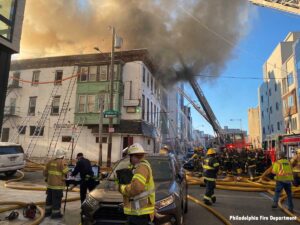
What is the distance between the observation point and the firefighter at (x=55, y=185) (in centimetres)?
606

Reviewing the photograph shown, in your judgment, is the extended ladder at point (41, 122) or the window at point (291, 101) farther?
the window at point (291, 101)

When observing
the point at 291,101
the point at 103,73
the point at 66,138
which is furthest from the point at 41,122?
the point at 291,101

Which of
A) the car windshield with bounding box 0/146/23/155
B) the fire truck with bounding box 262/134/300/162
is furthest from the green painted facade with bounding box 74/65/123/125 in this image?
the fire truck with bounding box 262/134/300/162

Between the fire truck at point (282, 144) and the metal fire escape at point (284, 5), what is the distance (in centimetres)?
1054

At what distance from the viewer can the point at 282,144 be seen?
1346cm

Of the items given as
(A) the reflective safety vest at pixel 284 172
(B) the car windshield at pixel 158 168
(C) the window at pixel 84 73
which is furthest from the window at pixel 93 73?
(A) the reflective safety vest at pixel 284 172

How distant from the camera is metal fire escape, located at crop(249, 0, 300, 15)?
20.0 metres

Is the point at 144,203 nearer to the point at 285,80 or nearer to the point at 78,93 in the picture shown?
the point at 78,93

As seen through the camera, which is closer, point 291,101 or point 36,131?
point 36,131

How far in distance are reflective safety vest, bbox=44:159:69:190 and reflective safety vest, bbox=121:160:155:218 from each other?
11.1 feet

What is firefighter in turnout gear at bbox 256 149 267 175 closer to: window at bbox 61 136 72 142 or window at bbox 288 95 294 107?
window at bbox 61 136 72 142

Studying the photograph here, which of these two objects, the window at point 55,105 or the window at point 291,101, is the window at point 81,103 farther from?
the window at point 291,101

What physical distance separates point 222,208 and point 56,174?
171 inches

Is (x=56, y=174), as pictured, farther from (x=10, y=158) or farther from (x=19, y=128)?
(x=19, y=128)
